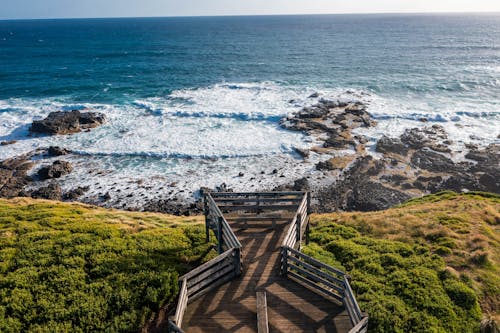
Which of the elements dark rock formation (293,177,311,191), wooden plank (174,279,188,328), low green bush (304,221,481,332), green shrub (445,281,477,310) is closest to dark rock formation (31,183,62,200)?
dark rock formation (293,177,311,191)

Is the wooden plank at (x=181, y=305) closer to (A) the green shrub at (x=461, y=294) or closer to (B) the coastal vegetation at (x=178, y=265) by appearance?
(B) the coastal vegetation at (x=178, y=265)

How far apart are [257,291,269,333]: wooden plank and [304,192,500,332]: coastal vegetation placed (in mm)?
4191

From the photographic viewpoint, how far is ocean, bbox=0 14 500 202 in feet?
116

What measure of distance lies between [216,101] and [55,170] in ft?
95.3

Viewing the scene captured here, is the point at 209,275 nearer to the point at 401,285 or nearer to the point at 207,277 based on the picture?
the point at 207,277

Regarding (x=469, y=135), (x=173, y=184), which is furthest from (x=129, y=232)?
(x=469, y=135)

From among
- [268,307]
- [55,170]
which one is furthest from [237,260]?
[55,170]

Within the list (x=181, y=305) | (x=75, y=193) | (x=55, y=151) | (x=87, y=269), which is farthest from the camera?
(x=55, y=151)

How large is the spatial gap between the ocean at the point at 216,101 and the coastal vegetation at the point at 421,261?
14445 mm

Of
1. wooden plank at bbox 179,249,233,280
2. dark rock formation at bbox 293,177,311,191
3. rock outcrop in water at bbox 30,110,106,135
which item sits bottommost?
dark rock formation at bbox 293,177,311,191

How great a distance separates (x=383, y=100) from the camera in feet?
183

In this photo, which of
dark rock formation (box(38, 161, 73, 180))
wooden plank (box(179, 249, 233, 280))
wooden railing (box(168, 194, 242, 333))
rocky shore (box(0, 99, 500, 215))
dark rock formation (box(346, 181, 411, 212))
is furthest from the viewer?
dark rock formation (box(38, 161, 73, 180))

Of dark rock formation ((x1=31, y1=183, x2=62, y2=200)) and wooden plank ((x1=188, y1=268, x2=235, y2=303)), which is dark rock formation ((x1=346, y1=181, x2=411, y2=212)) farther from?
dark rock formation ((x1=31, y1=183, x2=62, y2=200))

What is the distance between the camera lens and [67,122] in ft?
147
